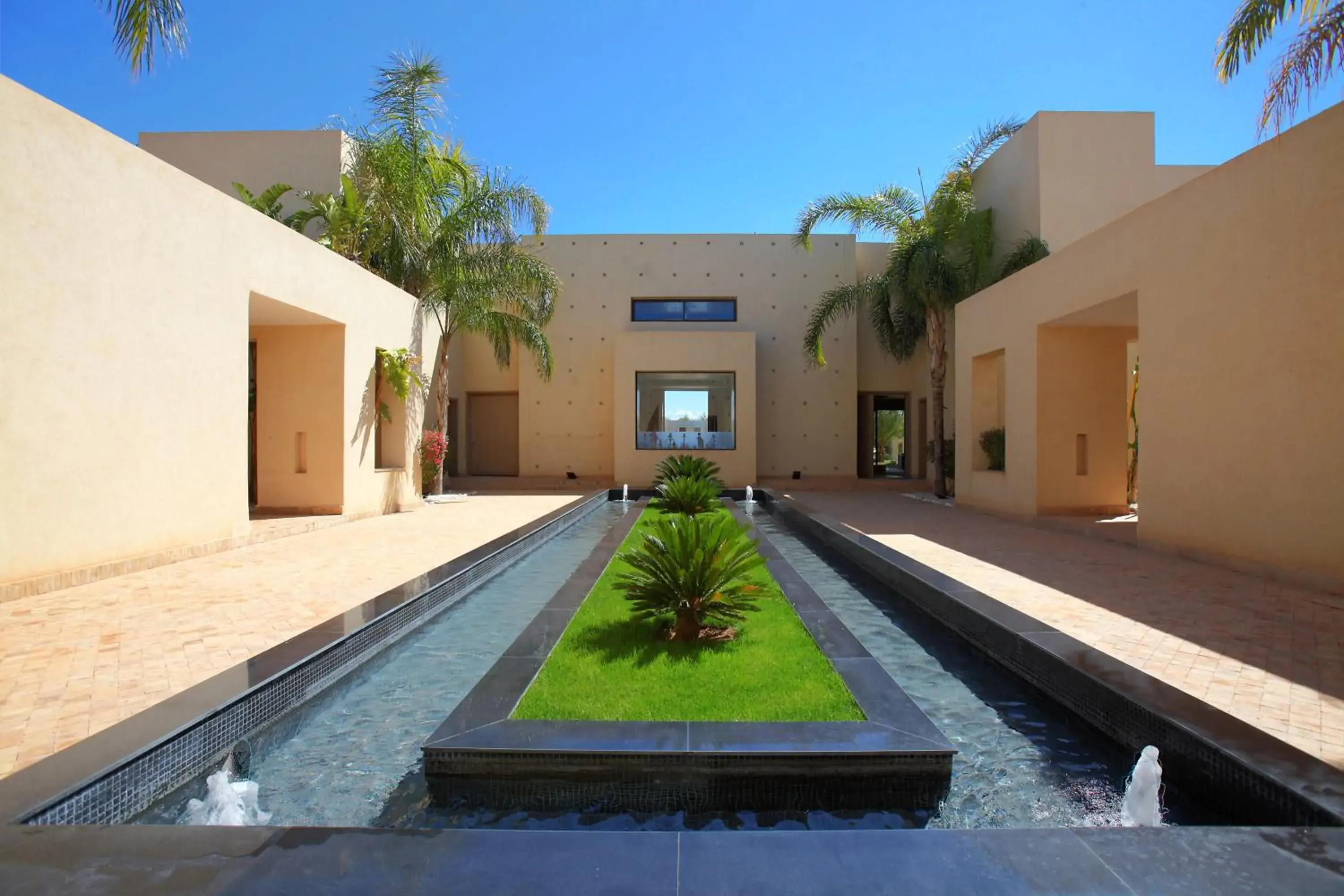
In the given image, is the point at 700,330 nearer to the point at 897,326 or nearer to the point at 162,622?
the point at 897,326

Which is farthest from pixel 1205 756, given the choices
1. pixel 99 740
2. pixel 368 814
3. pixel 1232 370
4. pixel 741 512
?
pixel 741 512

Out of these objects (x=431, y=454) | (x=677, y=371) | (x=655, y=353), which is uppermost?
(x=655, y=353)

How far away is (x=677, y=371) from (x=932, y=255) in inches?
297

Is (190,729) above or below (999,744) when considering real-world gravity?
above

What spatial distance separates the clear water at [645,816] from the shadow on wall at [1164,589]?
1459 mm

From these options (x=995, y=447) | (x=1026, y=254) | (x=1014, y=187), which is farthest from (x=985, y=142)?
(x=995, y=447)

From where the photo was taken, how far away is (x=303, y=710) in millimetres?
3902

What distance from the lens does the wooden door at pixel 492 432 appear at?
23562 millimetres

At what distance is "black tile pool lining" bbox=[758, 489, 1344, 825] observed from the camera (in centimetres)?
258

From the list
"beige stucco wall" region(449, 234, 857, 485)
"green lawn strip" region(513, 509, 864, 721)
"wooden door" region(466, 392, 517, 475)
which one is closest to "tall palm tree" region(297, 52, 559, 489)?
"beige stucco wall" region(449, 234, 857, 485)

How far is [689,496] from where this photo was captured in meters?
12.4

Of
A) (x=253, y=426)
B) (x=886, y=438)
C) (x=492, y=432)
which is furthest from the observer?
(x=886, y=438)

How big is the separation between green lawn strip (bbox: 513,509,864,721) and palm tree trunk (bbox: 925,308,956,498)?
1256 cm

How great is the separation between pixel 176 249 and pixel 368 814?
7.46 meters
